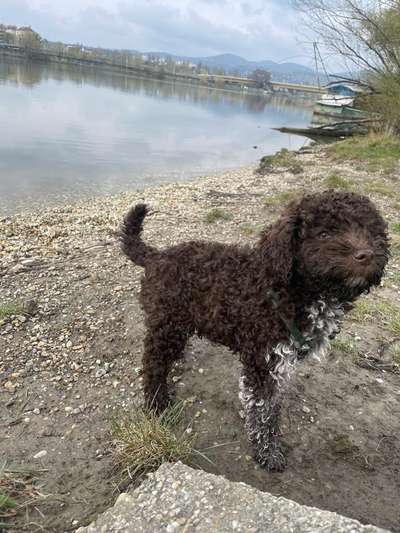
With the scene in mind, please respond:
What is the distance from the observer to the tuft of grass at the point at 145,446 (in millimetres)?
3289

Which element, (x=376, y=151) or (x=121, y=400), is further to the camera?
(x=376, y=151)

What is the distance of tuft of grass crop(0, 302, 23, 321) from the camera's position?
5.28m

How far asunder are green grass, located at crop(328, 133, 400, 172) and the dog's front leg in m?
14.0

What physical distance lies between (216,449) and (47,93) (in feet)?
137

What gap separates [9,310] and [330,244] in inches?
165

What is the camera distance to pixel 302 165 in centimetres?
1798

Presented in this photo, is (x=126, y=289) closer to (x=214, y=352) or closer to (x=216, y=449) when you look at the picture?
(x=214, y=352)

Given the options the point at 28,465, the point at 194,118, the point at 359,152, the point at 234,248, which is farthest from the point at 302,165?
the point at 194,118

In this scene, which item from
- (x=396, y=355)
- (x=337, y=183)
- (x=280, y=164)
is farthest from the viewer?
(x=280, y=164)

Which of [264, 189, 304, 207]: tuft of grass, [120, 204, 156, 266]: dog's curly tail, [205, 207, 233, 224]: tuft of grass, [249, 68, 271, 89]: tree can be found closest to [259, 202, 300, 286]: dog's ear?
[120, 204, 156, 266]: dog's curly tail

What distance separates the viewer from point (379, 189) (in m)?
12.0

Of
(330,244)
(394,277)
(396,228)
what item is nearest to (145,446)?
(330,244)

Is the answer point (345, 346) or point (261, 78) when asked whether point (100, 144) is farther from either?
point (261, 78)

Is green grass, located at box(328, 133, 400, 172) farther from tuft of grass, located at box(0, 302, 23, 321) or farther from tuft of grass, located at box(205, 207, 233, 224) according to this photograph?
tuft of grass, located at box(0, 302, 23, 321)
